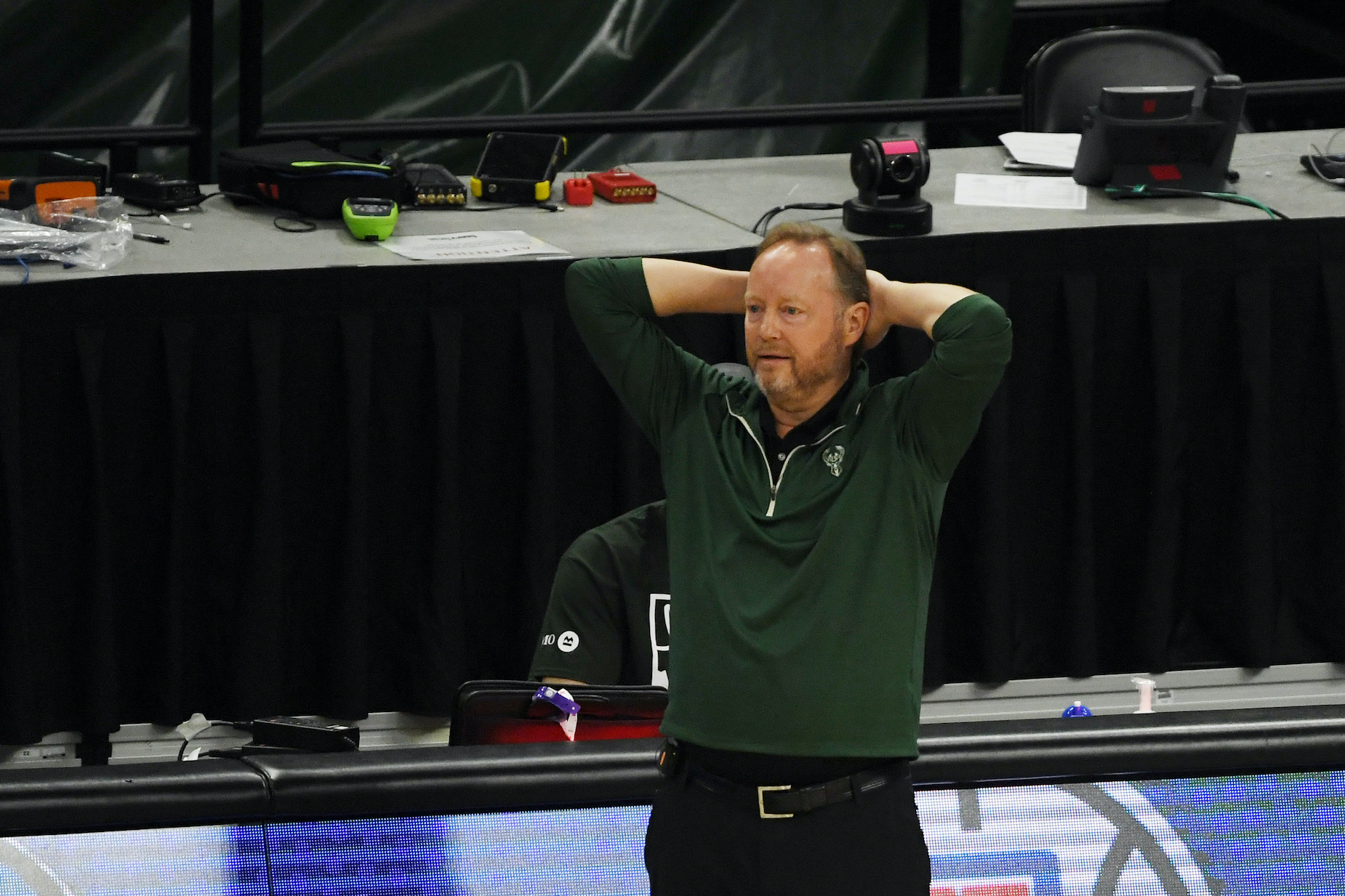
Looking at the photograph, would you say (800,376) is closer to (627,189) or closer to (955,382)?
(955,382)

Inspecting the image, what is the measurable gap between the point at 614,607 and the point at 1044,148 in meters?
1.79

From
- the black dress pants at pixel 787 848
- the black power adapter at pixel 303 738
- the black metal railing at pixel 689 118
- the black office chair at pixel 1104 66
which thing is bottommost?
the black power adapter at pixel 303 738

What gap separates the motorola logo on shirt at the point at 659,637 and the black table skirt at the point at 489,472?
55cm

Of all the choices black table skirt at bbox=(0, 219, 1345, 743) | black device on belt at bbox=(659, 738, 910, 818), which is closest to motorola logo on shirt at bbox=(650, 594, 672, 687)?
black table skirt at bbox=(0, 219, 1345, 743)

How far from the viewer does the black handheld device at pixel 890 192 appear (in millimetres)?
3336

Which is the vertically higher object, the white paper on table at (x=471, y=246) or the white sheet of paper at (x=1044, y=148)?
the white sheet of paper at (x=1044, y=148)

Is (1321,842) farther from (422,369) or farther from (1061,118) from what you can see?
(1061,118)

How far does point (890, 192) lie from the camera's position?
11.2 feet

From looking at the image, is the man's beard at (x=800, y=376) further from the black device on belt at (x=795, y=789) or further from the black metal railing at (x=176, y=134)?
the black metal railing at (x=176, y=134)

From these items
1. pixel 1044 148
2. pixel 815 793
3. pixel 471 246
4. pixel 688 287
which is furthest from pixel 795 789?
pixel 1044 148

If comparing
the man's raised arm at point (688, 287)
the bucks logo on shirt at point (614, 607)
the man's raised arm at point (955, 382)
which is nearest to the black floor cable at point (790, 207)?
the bucks logo on shirt at point (614, 607)

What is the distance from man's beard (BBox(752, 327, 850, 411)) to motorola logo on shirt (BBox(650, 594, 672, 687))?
0.79 meters

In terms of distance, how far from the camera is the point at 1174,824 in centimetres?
179

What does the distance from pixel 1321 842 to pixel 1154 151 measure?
214 centimetres
